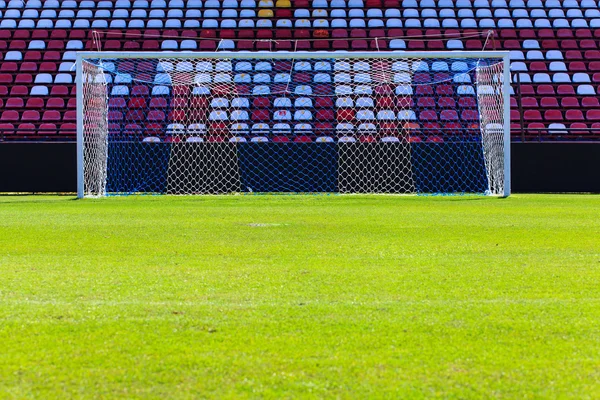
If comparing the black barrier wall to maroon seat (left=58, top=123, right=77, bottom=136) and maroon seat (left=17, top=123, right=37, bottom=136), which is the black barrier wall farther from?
maroon seat (left=58, top=123, right=77, bottom=136)

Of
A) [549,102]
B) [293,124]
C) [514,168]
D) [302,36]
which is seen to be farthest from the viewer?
[302,36]

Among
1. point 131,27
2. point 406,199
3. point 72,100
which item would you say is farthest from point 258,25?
point 406,199

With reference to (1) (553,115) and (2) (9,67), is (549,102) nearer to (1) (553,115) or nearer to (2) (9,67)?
(1) (553,115)

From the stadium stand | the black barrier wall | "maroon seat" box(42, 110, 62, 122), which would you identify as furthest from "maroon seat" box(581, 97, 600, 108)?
"maroon seat" box(42, 110, 62, 122)

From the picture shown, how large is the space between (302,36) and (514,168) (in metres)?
7.48

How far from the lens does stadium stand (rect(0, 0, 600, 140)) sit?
67.3 feet

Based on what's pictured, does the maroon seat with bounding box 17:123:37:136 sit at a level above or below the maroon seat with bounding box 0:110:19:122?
below

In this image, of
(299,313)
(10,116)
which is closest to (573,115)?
(10,116)

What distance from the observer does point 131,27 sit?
22844 millimetres

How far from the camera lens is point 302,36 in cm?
2277

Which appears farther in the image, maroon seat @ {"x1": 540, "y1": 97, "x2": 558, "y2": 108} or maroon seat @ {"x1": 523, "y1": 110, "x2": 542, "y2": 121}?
maroon seat @ {"x1": 540, "y1": 97, "x2": 558, "y2": 108}

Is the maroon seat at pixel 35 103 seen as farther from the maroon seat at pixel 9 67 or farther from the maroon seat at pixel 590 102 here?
the maroon seat at pixel 590 102

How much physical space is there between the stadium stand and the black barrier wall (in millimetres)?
1792

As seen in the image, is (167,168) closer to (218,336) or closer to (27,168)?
(27,168)
